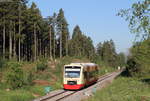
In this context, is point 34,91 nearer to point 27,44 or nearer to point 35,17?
point 35,17

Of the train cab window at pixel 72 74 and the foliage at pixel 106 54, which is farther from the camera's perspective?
the foliage at pixel 106 54

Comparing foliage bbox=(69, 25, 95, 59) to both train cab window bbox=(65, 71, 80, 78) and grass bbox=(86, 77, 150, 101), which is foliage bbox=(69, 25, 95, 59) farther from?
grass bbox=(86, 77, 150, 101)

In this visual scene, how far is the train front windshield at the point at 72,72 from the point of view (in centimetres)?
3116

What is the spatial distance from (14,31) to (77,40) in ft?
217

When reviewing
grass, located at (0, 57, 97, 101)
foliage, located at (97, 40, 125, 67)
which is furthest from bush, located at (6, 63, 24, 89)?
foliage, located at (97, 40, 125, 67)

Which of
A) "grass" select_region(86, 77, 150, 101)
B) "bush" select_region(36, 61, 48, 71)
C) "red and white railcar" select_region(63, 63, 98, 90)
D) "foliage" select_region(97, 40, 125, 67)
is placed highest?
"foliage" select_region(97, 40, 125, 67)

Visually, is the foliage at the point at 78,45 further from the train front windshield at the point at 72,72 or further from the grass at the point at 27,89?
the train front windshield at the point at 72,72

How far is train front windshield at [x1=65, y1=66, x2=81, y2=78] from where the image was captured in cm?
3116

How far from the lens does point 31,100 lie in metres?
22.7

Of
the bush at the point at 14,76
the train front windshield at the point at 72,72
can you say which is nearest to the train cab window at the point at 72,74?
the train front windshield at the point at 72,72

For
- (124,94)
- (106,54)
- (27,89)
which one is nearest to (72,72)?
(27,89)

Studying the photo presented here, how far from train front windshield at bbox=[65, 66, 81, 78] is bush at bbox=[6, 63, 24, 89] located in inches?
245

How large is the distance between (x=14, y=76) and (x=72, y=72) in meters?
7.36

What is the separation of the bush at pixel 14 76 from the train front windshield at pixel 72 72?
621cm
